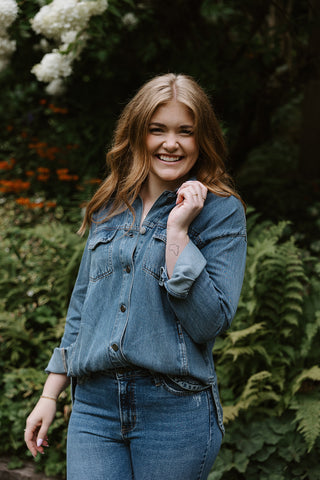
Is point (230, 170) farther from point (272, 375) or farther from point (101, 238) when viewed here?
point (272, 375)

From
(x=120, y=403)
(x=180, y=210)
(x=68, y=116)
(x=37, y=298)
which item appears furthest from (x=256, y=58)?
(x=120, y=403)

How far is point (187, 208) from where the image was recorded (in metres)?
1.59

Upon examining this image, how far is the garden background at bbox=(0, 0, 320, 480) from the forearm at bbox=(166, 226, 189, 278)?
1.01 metres

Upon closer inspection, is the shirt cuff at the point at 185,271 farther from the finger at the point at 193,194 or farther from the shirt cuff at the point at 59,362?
the shirt cuff at the point at 59,362

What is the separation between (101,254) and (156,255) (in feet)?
0.77

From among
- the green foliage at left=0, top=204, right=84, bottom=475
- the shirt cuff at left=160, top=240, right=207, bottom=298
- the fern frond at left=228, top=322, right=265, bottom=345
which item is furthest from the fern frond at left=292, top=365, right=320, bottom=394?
the shirt cuff at left=160, top=240, right=207, bottom=298

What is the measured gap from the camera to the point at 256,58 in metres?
5.11

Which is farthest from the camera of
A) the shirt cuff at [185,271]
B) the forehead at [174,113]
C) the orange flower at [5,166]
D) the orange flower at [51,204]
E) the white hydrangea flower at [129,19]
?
the orange flower at [5,166]

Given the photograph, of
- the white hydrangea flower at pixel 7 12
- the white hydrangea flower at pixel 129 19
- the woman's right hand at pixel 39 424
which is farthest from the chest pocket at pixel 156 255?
the white hydrangea flower at pixel 129 19

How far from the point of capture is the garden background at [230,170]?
3.08 metres

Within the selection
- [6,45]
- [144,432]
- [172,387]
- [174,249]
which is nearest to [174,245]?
[174,249]

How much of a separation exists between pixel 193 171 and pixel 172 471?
1.02m

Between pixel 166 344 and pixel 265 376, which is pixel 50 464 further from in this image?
pixel 166 344

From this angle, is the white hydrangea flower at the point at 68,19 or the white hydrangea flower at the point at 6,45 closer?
the white hydrangea flower at the point at 68,19
